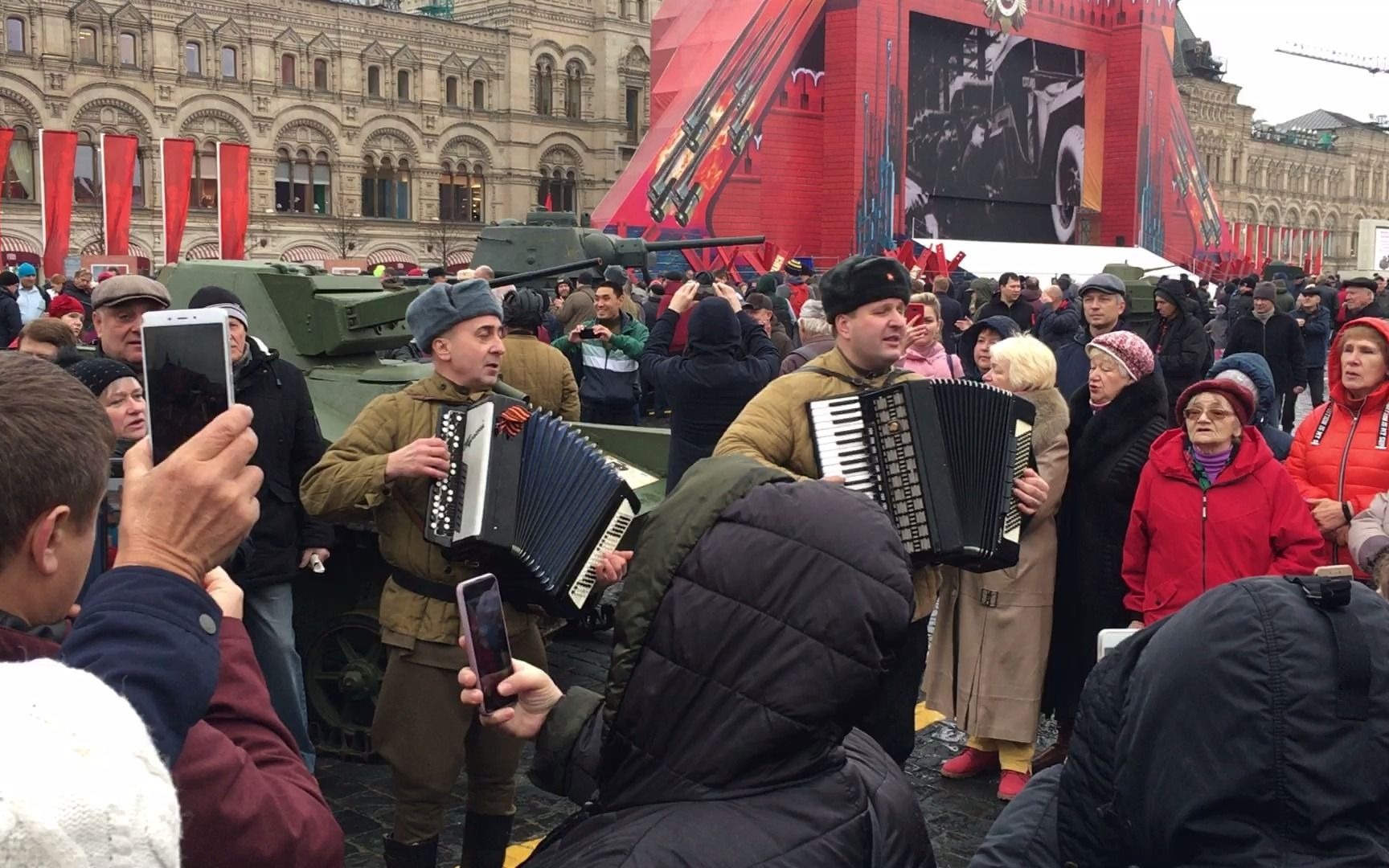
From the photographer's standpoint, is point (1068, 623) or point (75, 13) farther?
point (75, 13)

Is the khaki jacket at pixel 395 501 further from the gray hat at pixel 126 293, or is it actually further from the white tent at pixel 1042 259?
the white tent at pixel 1042 259

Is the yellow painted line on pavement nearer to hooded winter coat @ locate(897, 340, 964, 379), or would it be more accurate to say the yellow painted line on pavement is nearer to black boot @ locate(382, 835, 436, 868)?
black boot @ locate(382, 835, 436, 868)

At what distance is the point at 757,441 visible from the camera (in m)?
4.16

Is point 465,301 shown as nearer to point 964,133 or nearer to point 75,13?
point 964,133

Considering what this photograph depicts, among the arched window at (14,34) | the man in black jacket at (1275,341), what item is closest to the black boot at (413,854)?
the man in black jacket at (1275,341)

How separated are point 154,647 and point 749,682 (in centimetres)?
77

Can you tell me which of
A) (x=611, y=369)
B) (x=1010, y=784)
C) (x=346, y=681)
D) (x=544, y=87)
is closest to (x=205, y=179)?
(x=544, y=87)

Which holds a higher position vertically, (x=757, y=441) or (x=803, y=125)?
(x=803, y=125)

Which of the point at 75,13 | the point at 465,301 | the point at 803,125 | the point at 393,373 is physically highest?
the point at 75,13

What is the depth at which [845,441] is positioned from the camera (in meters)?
3.98

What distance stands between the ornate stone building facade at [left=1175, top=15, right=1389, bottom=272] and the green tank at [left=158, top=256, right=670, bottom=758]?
2309 inches

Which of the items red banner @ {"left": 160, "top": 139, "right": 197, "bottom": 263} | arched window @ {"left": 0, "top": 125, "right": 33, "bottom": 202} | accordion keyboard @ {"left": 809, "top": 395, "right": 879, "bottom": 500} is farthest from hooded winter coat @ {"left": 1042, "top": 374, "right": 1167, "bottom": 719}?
arched window @ {"left": 0, "top": 125, "right": 33, "bottom": 202}

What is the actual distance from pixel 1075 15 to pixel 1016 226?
22.6 ft

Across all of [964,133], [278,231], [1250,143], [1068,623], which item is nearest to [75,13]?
[278,231]
